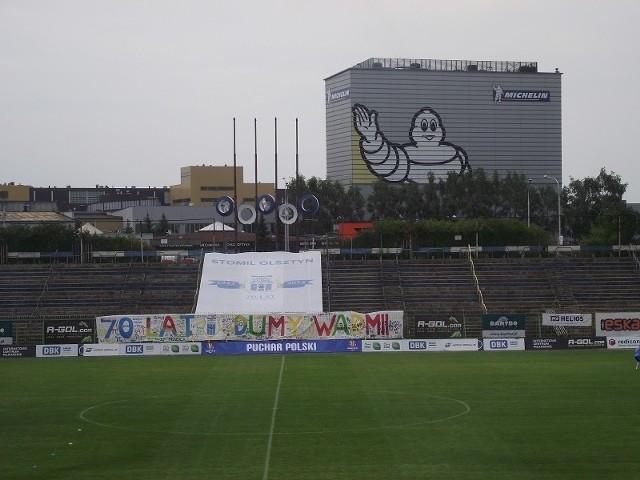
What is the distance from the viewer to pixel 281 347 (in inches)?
2562

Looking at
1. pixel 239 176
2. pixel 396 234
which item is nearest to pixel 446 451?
pixel 396 234

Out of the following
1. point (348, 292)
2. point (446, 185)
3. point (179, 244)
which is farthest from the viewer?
point (446, 185)

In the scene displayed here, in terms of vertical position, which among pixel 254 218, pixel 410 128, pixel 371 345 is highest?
pixel 410 128

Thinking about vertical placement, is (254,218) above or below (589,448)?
above

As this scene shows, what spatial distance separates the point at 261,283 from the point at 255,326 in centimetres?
1151

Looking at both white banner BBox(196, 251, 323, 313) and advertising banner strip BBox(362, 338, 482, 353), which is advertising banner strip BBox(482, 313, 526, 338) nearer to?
advertising banner strip BBox(362, 338, 482, 353)

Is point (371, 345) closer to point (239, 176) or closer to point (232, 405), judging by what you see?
point (232, 405)

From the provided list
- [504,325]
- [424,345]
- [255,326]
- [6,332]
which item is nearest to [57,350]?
[6,332]

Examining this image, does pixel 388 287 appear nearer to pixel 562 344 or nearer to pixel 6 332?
pixel 562 344

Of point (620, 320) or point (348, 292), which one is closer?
point (620, 320)

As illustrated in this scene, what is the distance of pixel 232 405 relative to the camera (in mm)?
37969

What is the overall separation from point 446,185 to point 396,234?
4496 cm

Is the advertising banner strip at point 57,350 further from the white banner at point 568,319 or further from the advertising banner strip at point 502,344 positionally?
the white banner at point 568,319

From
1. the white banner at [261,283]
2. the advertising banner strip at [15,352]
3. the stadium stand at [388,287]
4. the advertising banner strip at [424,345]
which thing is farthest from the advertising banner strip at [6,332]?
the advertising banner strip at [424,345]
